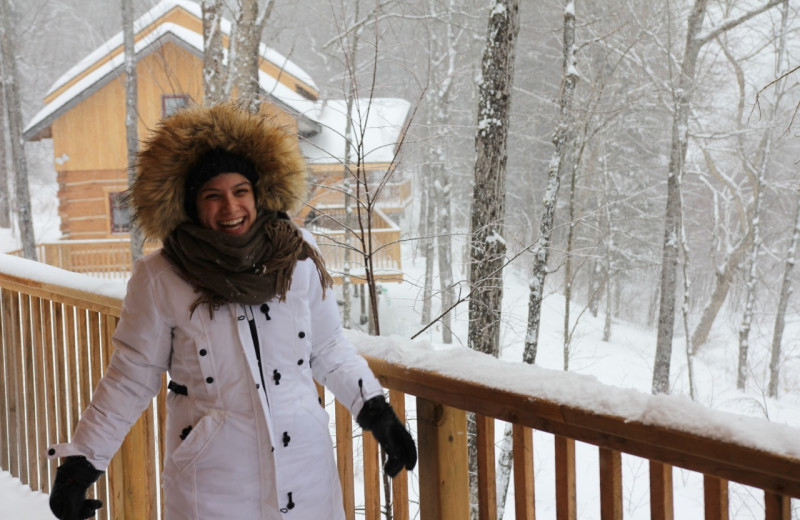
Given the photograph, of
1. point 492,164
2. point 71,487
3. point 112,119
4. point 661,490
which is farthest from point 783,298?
point 71,487

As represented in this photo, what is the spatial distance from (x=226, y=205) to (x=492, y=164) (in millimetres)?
4503

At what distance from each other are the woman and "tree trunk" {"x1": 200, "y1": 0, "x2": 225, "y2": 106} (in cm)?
576

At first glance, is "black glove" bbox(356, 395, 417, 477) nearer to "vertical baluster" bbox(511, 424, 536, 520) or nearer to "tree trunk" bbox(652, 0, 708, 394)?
"vertical baluster" bbox(511, 424, 536, 520)

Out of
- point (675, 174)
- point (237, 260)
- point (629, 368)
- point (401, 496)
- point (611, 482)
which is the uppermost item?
point (675, 174)

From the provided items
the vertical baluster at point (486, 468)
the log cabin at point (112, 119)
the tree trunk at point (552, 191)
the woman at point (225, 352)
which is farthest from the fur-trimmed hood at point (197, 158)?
the log cabin at point (112, 119)

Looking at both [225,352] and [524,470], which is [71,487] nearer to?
[225,352]

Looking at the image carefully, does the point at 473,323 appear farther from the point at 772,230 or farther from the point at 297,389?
the point at 772,230

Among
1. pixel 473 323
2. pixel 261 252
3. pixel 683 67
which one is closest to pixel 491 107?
pixel 473 323

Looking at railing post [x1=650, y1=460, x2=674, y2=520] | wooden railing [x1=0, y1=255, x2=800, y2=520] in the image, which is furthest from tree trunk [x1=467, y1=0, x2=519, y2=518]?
railing post [x1=650, y1=460, x2=674, y2=520]

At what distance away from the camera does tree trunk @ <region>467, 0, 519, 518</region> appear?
237 inches

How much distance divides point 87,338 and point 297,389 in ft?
5.53

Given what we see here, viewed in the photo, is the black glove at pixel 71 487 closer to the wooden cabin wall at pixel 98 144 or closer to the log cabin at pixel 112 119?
the log cabin at pixel 112 119

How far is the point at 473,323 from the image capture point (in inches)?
253

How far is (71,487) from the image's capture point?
180 cm
